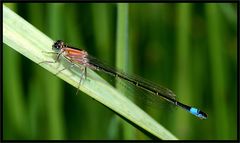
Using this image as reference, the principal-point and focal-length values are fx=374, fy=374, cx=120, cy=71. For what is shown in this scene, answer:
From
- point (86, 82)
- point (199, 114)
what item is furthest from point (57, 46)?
point (199, 114)

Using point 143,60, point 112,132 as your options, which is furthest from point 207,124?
point 112,132

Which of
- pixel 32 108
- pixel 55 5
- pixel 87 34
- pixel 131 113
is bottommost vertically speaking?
pixel 32 108

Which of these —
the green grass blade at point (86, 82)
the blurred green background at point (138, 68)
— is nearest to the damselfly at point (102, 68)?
the blurred green background at point (138, 68)

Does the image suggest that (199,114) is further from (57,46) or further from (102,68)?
(57,46)

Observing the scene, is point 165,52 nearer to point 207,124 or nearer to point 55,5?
point 207,124

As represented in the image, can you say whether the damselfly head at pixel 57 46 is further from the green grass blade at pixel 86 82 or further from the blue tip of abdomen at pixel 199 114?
the blue tip of abdomen at pixel 199 114

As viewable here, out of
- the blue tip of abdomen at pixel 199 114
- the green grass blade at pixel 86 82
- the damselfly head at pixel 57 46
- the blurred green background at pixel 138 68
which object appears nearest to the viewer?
the green grass blade at pixel 86 82
